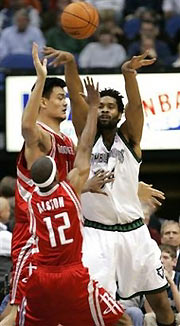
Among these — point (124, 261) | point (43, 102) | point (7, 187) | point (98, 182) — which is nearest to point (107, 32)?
point (7, 187)

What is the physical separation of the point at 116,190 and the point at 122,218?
219 millimetres

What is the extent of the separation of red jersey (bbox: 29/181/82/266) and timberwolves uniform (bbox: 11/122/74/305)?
A: 614 mm

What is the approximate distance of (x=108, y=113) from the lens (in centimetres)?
847

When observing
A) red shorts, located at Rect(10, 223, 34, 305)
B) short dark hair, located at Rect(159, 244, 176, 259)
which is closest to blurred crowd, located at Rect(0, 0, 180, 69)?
short dark hair, located at Rect(159, 244, 176, 259)

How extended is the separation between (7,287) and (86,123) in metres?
2.35

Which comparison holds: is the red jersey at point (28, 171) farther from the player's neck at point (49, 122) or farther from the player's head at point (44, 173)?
the player's head at point (44, 173)

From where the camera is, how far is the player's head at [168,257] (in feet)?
32.8

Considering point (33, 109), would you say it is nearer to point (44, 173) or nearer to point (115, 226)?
point (44, 173)

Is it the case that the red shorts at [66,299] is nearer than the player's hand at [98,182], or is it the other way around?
the red shorts at [66,299]

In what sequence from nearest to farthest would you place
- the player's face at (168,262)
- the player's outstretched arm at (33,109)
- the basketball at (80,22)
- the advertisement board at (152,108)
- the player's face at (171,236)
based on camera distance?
the player's outstretched arm at (33,109)
the basketball at (80,22)
the player's face at (168,262)
the player's face at (171,236)
the advertisement board at (152,108)

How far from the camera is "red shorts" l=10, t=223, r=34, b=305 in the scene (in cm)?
821

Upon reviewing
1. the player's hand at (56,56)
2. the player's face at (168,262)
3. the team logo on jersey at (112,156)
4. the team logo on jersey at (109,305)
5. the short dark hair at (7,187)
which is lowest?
the player's face at (168,262)

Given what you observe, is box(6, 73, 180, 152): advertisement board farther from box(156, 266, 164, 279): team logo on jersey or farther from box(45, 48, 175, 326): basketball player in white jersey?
box(156, 266, 164, 279): team logo on jersey

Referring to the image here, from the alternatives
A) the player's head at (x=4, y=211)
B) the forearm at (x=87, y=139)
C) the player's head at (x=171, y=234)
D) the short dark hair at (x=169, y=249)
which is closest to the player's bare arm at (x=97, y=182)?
the forearm at (x=87, y=139)
